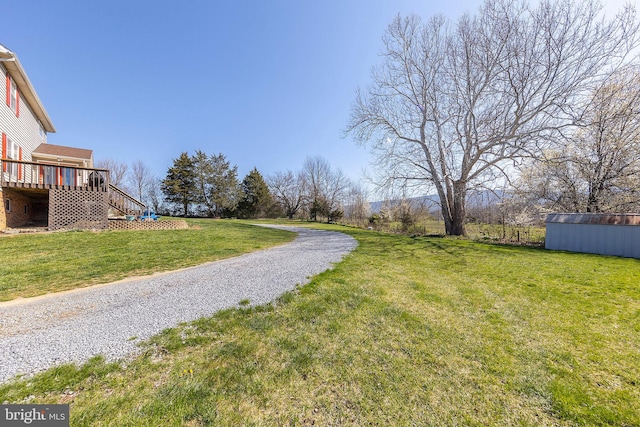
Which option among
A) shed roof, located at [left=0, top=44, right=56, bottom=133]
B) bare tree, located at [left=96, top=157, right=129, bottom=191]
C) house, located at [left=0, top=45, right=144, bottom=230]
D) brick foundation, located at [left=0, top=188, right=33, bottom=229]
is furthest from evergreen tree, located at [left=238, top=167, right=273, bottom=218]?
brick foundation, located at [left=0, top=188, right=33, bottom=229]

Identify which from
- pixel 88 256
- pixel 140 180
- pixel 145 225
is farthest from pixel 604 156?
pixel 140 180

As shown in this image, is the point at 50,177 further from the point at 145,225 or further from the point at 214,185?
the point at 214,185

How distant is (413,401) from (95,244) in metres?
9.88

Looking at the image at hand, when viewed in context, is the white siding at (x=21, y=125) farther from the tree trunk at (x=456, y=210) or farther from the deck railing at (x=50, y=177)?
the tree trunk at (x=456, y=210)

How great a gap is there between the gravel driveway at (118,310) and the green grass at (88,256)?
2.27 feet

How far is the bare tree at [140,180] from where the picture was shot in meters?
37.0

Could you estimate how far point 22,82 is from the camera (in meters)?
11.1

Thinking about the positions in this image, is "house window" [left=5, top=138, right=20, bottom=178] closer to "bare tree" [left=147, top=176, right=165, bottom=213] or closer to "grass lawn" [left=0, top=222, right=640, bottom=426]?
"grass lawn" [left=0, top=222, right=640, bottom=426]

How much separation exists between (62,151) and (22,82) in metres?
4.82

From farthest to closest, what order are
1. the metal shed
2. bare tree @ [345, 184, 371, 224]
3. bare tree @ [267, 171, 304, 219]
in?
bare tree @ [267, 171, 304, 219] → bare tree @ [345, 184, 371, 224] → the metal shed

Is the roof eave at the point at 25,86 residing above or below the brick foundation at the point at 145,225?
above

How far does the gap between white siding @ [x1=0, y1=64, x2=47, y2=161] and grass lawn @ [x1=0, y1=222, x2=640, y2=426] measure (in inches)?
594

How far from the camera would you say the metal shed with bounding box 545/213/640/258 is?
805 centimetres

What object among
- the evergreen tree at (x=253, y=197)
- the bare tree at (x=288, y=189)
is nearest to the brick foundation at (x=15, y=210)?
the evergreen tree at (x=253, y=197)
